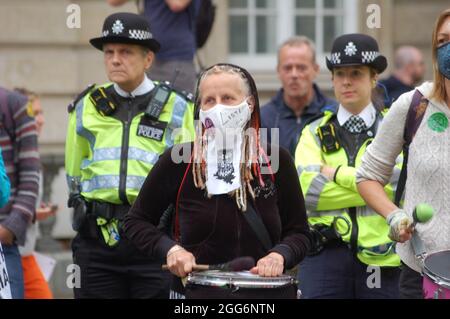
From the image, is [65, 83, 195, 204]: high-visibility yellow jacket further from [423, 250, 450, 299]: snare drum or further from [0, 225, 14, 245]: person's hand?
[423, 250, 450, 299]: snare drum

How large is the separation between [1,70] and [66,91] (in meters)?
0.69

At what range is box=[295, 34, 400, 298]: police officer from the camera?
7109 mm

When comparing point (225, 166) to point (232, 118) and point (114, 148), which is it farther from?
point (114, 148)

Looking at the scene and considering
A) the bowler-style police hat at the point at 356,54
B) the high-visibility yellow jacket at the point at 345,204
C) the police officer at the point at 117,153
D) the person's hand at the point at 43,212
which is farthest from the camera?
the person's hand at the point at 43,212

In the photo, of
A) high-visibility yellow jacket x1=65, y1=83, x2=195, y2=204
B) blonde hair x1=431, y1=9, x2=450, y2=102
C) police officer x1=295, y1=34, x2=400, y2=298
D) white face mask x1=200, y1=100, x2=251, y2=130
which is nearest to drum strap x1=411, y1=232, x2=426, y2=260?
blonde hair x1=431, y1=9, x2=450, y2=102

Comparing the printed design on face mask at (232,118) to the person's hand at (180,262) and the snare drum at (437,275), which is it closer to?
the person's hand at (180,262)

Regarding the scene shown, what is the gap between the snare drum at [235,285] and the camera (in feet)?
17.7

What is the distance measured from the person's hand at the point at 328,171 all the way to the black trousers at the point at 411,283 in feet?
3.85

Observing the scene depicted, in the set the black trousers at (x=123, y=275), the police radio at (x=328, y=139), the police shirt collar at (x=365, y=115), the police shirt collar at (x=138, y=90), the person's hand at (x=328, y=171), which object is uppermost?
the police shirt collar at (x=138, y=90)

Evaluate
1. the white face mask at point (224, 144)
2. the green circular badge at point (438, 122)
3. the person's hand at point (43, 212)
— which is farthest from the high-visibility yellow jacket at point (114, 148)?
the green circular badge at point (438, 122)

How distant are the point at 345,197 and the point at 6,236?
1911 millimetres

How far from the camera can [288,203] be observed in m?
5.83
